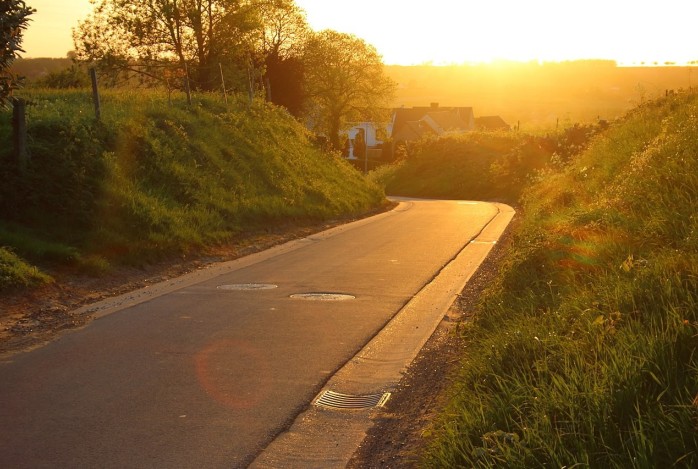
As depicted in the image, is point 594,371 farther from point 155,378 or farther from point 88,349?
point 88,349

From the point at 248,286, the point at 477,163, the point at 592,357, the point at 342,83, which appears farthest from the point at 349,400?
the point at 342,83

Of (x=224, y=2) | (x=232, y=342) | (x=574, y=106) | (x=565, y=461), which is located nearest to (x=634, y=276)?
(x=565, y=461)

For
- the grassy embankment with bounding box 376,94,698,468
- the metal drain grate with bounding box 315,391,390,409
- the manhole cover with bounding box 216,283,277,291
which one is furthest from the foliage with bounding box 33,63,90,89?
the metal drain grate with bounding box 315,391,390,409

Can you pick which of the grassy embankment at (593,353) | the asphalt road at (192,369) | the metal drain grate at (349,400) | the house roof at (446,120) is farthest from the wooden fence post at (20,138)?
the house roof at (446,120)

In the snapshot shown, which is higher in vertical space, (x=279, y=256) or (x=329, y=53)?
(x=329, y=53)

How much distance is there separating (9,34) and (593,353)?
885 centimetres

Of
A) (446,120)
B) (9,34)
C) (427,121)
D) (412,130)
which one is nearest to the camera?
(9,34)

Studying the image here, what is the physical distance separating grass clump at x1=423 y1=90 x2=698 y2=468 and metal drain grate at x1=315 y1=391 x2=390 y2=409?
2.68ft

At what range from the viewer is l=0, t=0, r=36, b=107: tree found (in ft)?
36.3

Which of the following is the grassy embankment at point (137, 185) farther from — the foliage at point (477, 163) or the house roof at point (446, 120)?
the house roof at point (446, 120)

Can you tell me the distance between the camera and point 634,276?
290 inches

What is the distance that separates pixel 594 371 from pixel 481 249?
1331cm

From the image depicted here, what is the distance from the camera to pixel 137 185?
58.4ft

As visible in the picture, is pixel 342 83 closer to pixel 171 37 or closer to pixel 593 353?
pixel 171 37
